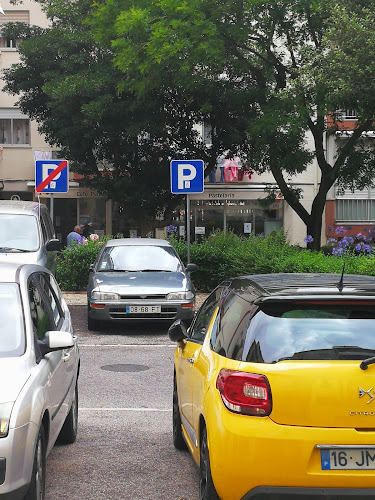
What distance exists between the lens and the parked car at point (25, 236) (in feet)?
44.7

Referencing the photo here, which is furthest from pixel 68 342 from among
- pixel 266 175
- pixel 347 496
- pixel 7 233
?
pixel 266 175

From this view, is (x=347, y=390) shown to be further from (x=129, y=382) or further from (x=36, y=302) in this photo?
(x=129, y=382)

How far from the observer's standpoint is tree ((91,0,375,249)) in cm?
2108

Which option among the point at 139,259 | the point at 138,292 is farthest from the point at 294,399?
the point at 139,259

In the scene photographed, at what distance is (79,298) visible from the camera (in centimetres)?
1870

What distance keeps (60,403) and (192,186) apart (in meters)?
12.1

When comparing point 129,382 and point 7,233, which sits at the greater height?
point 7,233

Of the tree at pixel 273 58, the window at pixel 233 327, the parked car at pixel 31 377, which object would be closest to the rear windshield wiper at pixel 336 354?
the window at pixel 233 327

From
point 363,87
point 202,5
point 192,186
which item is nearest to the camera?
point 192,186

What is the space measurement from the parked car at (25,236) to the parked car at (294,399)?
9087 mm

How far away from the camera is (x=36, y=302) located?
5961 millimetres

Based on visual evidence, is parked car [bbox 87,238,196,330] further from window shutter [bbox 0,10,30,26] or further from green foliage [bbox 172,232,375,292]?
window shutter [bbox 0,10,30,26]

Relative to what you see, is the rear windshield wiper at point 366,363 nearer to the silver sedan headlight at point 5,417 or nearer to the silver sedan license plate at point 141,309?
the silver sedan headlight at point 5,417

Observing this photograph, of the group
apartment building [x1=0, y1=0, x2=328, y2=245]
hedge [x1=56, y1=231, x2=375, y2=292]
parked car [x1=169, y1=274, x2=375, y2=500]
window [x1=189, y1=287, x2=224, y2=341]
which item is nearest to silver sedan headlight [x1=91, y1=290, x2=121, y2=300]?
hedge [x1=56, y1=231, x2=375, y2=292]
